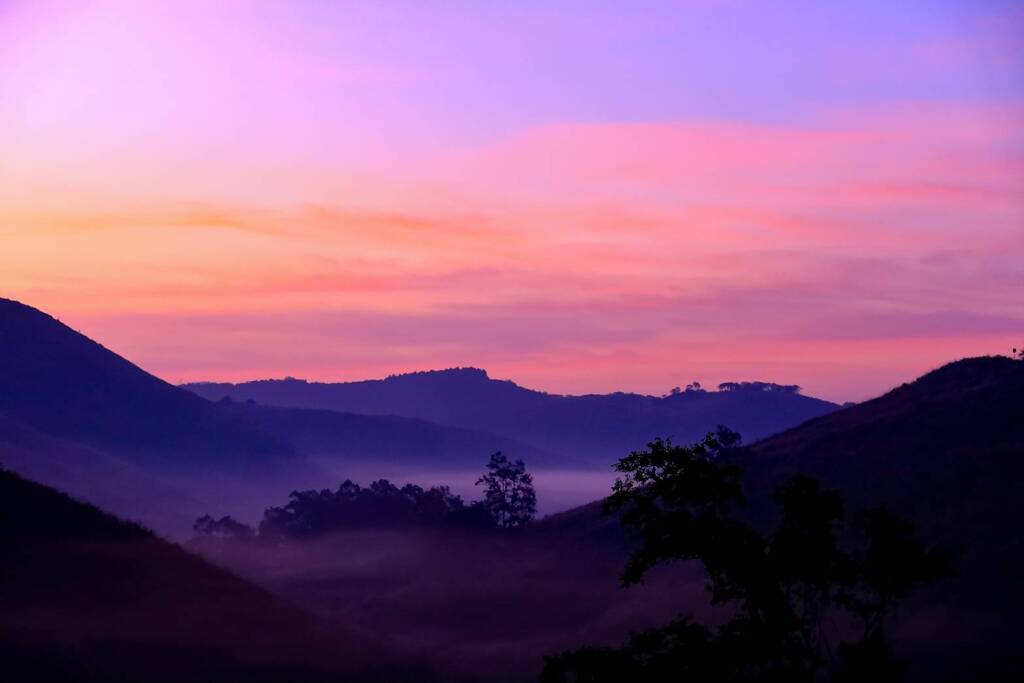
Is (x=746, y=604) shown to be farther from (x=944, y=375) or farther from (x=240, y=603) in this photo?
(x=944, y=375)

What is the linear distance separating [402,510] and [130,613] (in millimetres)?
98874

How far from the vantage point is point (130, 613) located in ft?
213

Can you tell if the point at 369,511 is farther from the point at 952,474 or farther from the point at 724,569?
the point at 724,569

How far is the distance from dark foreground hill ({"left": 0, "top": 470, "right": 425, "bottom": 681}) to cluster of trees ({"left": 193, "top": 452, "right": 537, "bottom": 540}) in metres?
75.6

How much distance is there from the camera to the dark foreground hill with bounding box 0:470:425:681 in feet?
188

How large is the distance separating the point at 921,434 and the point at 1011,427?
24.7ft

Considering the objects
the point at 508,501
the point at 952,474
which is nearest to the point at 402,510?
the point at 508,501

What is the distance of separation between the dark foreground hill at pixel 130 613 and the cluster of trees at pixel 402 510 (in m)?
75.6

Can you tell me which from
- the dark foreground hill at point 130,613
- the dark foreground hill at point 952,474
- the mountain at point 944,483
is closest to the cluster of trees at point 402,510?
the mountain at point 944,483

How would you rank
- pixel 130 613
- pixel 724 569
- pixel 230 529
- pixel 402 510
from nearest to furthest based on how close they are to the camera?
pixel 724 569
pixel 130 613
pixel 402 510
pixel 230 529

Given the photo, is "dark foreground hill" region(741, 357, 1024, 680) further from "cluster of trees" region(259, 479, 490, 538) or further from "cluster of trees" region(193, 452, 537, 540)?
"cluster of trees" region(259, 479, 490, 538)

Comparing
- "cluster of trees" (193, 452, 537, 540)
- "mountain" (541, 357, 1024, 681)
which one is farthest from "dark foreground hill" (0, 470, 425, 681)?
"cluster of trees" (193, 452, 537, 540)

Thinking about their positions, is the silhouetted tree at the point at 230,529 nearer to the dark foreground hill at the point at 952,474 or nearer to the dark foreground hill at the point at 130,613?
the dark foreground hill at the point at 952,474

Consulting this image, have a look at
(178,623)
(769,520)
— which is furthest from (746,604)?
(769,520)
